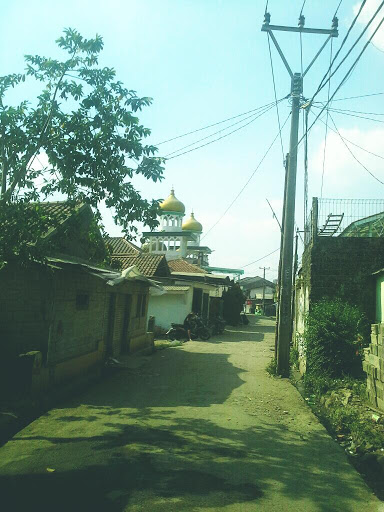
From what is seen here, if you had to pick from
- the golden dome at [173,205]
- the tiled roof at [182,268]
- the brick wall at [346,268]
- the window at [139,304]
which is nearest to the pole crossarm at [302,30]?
the brick wall at [346,268]

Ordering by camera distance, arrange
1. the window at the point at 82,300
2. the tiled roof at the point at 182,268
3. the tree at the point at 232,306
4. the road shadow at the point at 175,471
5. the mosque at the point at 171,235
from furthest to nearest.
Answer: the mosque at the point at 171,235 < the tree at the point at 232,306 < the tiled roof at the point at 182,268 < the window at the point at 82,300 < the road shadow at the point at 175,471

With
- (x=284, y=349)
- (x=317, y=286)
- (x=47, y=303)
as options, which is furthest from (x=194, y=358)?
(x=47, y=303)

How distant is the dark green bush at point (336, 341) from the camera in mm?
10523

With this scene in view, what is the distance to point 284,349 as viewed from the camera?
40.3ft

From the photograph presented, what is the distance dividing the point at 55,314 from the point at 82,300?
1845mm

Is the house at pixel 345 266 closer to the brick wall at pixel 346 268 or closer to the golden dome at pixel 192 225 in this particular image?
the brick wall at pixel 346 268

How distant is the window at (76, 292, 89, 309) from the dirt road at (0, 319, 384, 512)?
2207 millimetres

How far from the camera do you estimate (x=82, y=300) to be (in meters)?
11.6

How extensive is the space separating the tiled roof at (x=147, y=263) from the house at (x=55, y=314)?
37.9 feet

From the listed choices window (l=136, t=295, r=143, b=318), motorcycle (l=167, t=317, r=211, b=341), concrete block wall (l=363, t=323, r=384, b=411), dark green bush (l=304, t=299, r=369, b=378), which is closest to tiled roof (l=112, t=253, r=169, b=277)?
motorcycle (l=167, t=317, r=211, b=341)

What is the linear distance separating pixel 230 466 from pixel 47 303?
5.57m

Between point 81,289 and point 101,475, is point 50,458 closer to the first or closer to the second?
point 101,475

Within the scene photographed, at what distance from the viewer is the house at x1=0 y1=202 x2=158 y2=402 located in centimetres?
840

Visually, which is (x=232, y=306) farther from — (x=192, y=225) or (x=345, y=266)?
(x=345, y=266)
